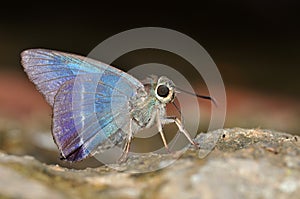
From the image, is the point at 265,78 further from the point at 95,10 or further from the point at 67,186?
the point at 67,186

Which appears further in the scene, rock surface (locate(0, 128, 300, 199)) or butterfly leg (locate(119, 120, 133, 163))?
butterfly leg (locate(119, 120, 133, 163))

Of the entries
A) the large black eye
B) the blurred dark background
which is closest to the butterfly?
the large black eye

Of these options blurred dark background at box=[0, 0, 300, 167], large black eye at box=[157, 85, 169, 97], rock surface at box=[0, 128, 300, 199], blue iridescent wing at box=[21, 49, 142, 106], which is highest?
blurred dark background at box=[0, 0, 300, 167]

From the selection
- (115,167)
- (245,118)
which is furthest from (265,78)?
(115,167)

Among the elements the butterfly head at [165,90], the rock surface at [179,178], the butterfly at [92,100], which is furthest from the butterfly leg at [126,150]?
the rock surface at [179,178]

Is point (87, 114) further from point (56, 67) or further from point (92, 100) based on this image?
point (56, 67)

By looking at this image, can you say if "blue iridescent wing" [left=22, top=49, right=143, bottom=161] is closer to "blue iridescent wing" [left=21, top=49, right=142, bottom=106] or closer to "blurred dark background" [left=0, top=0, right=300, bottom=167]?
"blue iridescent wing" [left=21, top=49, right=142, bottom=106]
